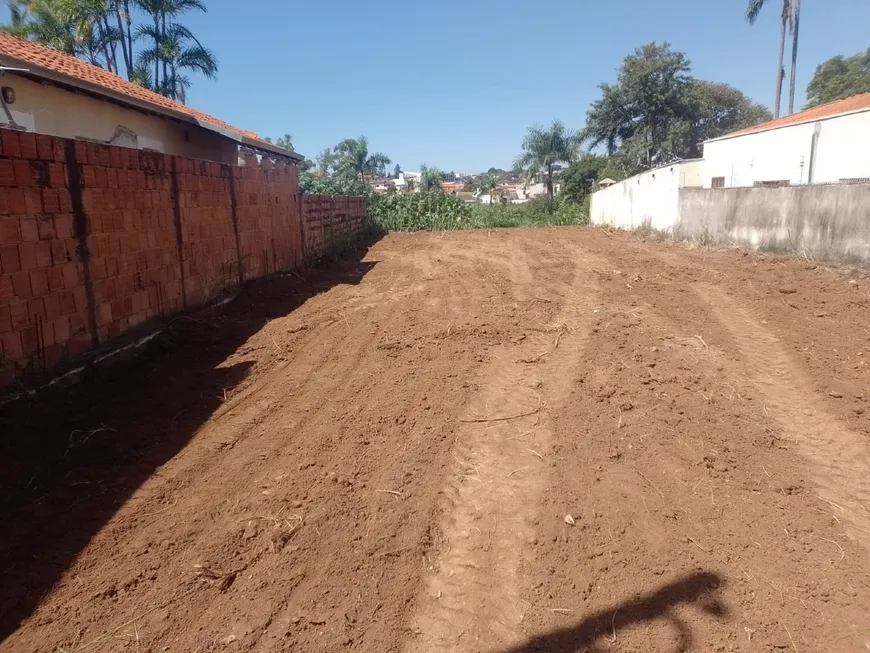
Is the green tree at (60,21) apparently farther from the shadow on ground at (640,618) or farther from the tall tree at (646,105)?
the tall tree at (646,105)

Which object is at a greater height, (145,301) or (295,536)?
(145,301)

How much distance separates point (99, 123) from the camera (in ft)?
33.0

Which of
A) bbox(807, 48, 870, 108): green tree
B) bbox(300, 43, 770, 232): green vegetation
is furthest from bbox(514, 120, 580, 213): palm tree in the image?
bbox(807, 48, 870, 108): green tree

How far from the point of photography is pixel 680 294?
873cm

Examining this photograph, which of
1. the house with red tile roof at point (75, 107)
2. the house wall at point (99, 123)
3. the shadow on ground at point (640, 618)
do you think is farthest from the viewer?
the house wall at point (99, 123)

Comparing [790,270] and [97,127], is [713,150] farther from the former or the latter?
[97,127]

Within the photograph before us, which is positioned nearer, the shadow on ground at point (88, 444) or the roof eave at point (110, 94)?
the shadow on ground at point (88, 444)

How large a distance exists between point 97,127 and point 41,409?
26.4 ft

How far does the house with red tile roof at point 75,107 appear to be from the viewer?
801 centimetres

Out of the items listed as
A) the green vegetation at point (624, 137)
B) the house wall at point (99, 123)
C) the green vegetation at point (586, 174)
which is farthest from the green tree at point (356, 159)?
the house wall at point (99, 123)

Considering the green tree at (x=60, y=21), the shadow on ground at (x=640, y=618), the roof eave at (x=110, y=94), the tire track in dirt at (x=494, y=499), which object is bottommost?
the shadow on ground at (x=640, y=618)

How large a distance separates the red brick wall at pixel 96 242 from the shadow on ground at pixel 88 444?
39 centimetres

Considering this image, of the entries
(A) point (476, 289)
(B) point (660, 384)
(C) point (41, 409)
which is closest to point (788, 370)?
(B) point (660, 384)

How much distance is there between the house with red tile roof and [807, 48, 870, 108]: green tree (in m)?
52.6
